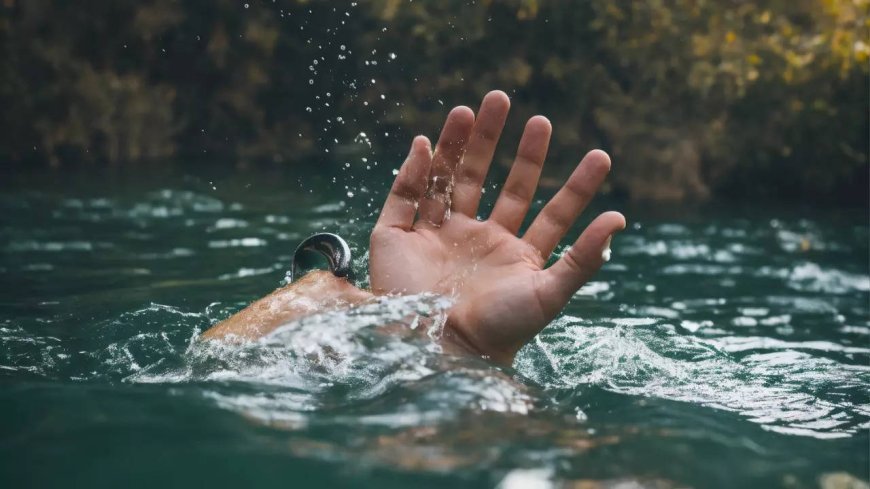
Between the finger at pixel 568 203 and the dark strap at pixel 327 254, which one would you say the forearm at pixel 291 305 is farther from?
the finger at pixel 568 203

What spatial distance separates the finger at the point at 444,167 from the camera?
3.35m

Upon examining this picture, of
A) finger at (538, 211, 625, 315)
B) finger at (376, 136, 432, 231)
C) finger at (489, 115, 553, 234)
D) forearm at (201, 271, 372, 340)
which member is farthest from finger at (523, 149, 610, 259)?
forearm at (201, 271, 372, 340)

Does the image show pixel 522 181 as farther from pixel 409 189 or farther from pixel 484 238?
pixel 409 189

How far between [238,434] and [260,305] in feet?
3.72

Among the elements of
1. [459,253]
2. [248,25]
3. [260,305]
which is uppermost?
[248,25]

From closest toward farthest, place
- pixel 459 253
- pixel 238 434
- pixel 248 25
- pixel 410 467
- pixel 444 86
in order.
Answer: pixel 410 467 < pixel 238 434 < pixel 459 253 < pixel 444 86 < pixel 248 25

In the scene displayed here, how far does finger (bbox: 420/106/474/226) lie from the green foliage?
7.32 metres

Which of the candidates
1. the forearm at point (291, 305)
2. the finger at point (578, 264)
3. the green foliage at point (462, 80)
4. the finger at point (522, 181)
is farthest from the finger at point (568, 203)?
the green foliage at point (462, 80)

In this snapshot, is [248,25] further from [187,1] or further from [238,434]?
[238,434]

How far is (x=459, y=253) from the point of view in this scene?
3271 mm

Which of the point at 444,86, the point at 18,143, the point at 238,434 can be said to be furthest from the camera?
the point at 444,86

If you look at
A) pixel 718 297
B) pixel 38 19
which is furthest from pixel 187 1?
pixel 718 297

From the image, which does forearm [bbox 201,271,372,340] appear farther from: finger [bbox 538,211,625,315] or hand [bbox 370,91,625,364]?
finger [bbox 538,211,625,315]

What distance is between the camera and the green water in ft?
6.95
